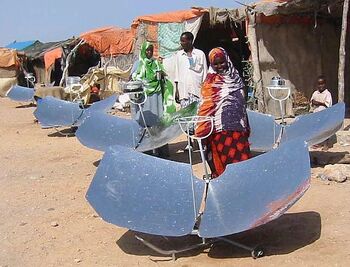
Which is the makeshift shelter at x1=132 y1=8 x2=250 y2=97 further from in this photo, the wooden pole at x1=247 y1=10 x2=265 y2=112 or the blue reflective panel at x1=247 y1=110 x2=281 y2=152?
the blue reflective panel at x1=247 y1=110 x2=281 y2=152

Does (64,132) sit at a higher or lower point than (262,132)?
lower

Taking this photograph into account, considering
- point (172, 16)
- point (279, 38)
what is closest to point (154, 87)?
point (279, 38)

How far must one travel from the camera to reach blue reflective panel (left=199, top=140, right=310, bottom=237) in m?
3.50

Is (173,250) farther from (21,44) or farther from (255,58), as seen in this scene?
(21,44)

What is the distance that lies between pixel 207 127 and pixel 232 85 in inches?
16.6

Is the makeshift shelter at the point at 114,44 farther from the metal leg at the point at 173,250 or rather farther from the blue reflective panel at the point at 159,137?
the metal leg at the point at 173,250

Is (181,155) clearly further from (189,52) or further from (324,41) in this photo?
(324,41)

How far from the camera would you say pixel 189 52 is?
666 cm

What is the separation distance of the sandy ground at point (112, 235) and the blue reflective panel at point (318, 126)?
0.45 metres

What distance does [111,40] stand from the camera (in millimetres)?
16109

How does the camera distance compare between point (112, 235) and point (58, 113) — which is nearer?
point (112, 235)

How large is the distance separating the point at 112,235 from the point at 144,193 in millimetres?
622

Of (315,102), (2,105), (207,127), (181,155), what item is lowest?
(2,105)

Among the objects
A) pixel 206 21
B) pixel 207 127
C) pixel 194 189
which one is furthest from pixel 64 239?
pixel 206 21
